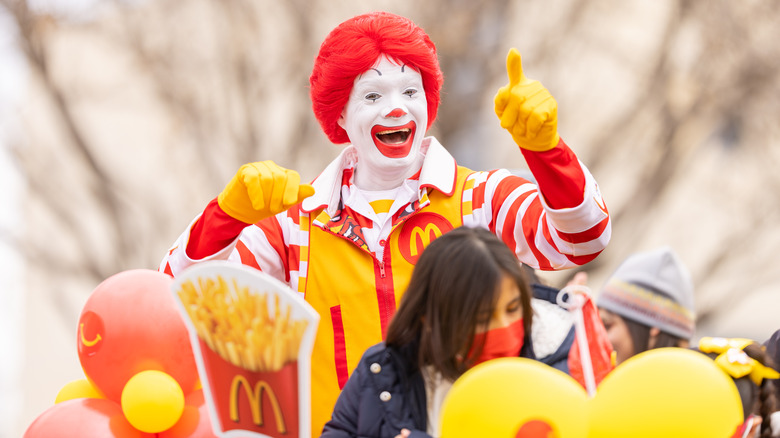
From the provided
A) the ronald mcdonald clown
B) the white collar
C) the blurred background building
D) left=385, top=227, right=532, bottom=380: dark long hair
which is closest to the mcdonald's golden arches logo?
left=385, top=227, right=532, bottom=380: dark long hair

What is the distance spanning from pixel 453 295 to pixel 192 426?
793 mm

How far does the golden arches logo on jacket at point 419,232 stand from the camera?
266 centimetres

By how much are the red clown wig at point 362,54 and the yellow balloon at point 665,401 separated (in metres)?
1.20

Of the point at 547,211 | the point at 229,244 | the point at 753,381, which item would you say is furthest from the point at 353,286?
the point at 753,381

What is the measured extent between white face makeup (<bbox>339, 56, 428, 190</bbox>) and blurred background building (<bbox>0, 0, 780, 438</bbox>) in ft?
11.6

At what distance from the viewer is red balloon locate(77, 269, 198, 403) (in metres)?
2.45

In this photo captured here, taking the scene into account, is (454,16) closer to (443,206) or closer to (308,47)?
(308,47)

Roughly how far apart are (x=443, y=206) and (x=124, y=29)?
14.6 ft

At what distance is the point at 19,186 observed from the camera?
811 centimetres

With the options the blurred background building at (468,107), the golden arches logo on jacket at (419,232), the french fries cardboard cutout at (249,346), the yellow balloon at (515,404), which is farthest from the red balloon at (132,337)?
the blurred background building at (468,107)

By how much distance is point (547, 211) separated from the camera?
94.7 inches

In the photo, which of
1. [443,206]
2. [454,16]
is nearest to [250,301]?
[443,206]

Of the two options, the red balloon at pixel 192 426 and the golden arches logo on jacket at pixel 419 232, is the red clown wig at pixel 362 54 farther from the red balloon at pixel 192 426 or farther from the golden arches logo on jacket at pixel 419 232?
the red balloon at pixel 192 426

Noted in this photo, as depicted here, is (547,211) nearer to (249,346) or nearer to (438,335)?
(438,335)
